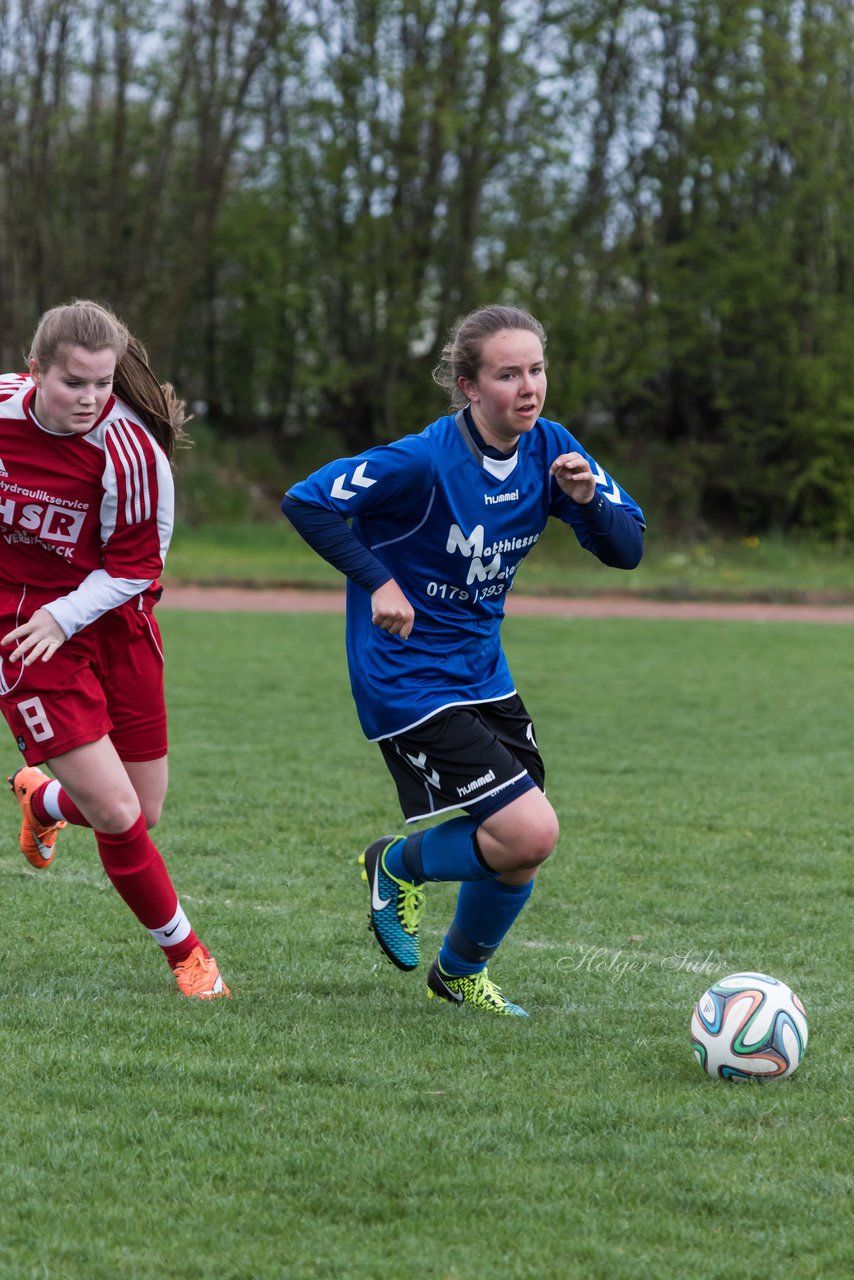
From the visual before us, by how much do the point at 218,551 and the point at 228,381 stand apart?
4.81 m

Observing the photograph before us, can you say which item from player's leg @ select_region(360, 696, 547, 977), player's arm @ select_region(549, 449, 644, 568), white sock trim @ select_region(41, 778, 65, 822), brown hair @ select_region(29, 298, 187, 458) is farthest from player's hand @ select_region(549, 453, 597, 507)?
white sock trim @ select_region(41, 778, 65, 822)

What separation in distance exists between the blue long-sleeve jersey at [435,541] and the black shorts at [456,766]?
0.04 m

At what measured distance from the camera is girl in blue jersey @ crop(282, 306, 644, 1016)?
380cm

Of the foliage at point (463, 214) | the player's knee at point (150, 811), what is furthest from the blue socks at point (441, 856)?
the foliage at point (463, 214)

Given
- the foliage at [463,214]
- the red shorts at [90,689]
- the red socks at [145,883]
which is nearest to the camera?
the red shorts at [90,689]

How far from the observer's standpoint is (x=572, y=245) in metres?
22.6

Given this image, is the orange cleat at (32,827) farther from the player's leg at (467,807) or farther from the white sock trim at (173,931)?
the player's leg at (467,807)

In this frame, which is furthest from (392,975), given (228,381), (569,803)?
(228,381)

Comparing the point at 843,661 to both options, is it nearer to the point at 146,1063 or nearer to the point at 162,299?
the point at 146,1063

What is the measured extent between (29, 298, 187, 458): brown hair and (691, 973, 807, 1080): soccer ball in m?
1.95

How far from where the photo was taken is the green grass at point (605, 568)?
59.2 ft

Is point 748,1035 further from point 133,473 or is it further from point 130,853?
point 133,473

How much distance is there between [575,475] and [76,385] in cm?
123

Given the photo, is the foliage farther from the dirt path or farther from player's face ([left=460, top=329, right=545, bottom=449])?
player's face ([left=460, top=329, right=545, bottom=449])
